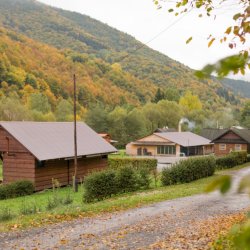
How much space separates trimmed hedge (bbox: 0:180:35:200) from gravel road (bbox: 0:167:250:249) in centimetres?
1290

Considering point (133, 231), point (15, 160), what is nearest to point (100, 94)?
point (15, 160)

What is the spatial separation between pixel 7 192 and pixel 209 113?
106 meters

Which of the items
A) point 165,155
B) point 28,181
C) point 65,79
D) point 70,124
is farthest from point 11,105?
point 65,79

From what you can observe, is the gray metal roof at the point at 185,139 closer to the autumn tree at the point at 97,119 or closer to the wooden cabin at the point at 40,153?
the autumn tree at the point at 97,119

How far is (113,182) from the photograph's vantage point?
2416cm

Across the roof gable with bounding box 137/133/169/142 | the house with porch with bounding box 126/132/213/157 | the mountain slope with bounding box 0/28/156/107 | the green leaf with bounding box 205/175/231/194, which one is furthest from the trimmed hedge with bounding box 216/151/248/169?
the mountain slope with bounding box 0/28/156/107

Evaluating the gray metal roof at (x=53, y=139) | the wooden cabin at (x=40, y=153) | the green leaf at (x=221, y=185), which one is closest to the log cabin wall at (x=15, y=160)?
the wooden cabin at (x=40, y=153)

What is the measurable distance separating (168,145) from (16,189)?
4490cm

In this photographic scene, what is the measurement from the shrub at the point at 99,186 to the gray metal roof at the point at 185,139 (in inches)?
1792

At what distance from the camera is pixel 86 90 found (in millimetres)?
132125

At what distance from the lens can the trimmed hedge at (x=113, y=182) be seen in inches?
893

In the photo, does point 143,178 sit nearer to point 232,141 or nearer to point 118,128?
point 232,141

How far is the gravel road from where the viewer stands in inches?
414

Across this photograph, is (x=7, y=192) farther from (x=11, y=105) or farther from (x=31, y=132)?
(x=11, y=105)
